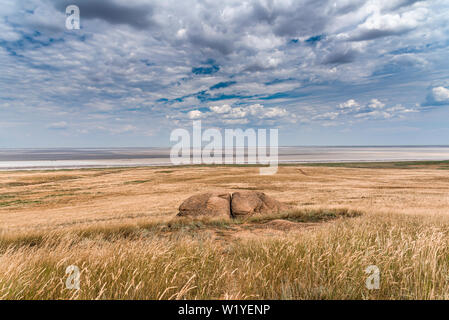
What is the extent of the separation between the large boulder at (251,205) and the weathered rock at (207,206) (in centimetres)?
50

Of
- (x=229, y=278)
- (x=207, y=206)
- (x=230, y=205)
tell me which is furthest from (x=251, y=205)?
(x=229, y=278)

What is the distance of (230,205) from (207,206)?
1541 mm

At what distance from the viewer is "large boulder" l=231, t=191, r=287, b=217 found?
49.5ft

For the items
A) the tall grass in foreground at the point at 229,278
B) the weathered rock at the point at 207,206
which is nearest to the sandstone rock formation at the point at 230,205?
the weathered rock at the point at 207,206

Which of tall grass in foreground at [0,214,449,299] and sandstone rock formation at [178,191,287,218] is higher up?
tall grass in foreground at [0,214,449,299]

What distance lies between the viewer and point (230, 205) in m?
15.9

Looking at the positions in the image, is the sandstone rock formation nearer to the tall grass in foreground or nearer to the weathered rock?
the weathered rock

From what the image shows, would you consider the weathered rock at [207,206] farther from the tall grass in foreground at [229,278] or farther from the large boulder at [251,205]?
the tall grass in foreground at [229,278]

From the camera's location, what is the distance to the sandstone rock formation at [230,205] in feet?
49.4

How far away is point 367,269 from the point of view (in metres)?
3.50

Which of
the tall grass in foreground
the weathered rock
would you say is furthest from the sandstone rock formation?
the tall grass in foreground

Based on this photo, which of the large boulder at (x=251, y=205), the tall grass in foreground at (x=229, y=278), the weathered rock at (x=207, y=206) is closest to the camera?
the tall grass in foreground at (x=229, y=278)
